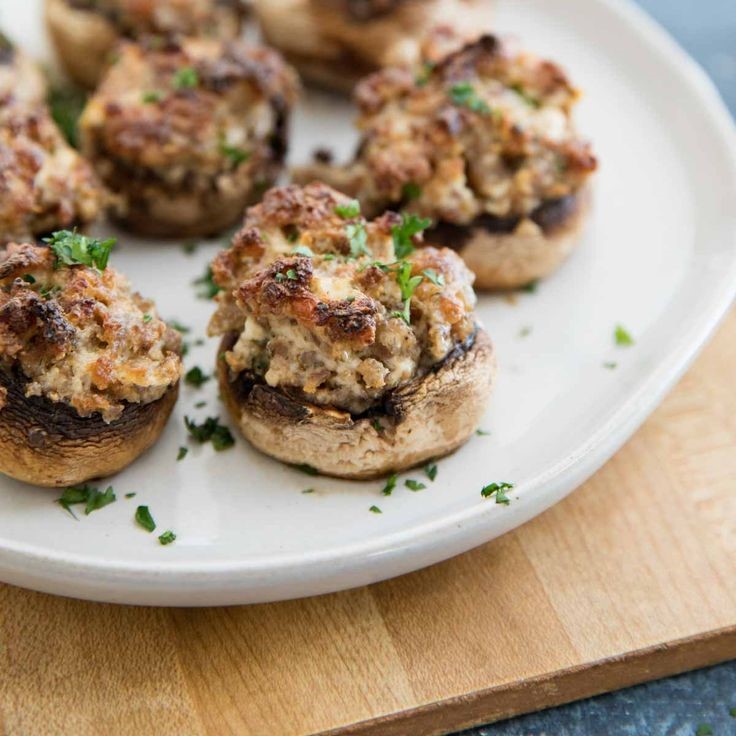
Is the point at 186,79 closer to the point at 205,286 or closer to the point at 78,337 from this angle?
the point at 205,286

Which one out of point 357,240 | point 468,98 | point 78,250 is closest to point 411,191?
point 468,98

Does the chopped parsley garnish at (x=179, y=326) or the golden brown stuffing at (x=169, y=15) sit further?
the golden brown stuffing at (x=169, y=15)

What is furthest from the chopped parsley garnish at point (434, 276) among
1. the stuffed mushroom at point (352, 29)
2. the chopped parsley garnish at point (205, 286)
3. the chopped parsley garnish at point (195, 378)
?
the stuffed mushroom at point (352, 29)

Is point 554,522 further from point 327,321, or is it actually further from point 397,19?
point 397,19

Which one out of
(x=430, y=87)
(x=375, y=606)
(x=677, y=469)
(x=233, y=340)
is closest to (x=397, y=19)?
(x=430, y=87)

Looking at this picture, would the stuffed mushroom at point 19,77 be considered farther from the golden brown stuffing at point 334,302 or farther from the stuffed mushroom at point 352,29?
the golden brown stuffing at point 334,302

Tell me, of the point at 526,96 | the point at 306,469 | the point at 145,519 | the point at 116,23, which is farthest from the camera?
the point at 116,23
